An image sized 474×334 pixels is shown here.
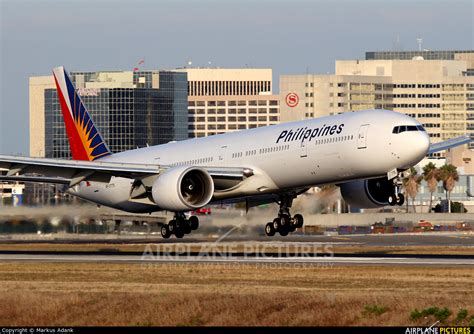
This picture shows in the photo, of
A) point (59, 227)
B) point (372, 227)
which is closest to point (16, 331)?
point (59, 227)

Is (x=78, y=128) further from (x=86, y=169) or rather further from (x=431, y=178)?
(x=431, y=178)

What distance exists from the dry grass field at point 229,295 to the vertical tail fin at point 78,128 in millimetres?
22096

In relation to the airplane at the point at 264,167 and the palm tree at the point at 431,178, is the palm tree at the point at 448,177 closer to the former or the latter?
the palm tree at the point at 431,178

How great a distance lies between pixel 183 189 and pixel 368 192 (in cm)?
972

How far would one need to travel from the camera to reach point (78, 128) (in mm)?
72875

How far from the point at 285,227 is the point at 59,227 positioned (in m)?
18.8

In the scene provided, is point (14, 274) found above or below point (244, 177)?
below

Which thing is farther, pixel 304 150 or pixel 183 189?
pixel 183 189

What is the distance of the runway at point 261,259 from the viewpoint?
5272 cm

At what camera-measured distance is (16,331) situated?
31844 mm

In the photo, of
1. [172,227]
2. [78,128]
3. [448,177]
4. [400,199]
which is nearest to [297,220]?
[172,227]

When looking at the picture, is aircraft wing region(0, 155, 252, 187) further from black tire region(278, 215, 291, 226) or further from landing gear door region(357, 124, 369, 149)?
landing gear door region(357, 124, 369, 149)

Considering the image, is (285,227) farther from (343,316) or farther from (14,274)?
(343,316)

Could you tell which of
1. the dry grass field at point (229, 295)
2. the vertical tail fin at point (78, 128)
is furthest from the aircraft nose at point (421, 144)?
the vertical tail fin at point (78, 128)
